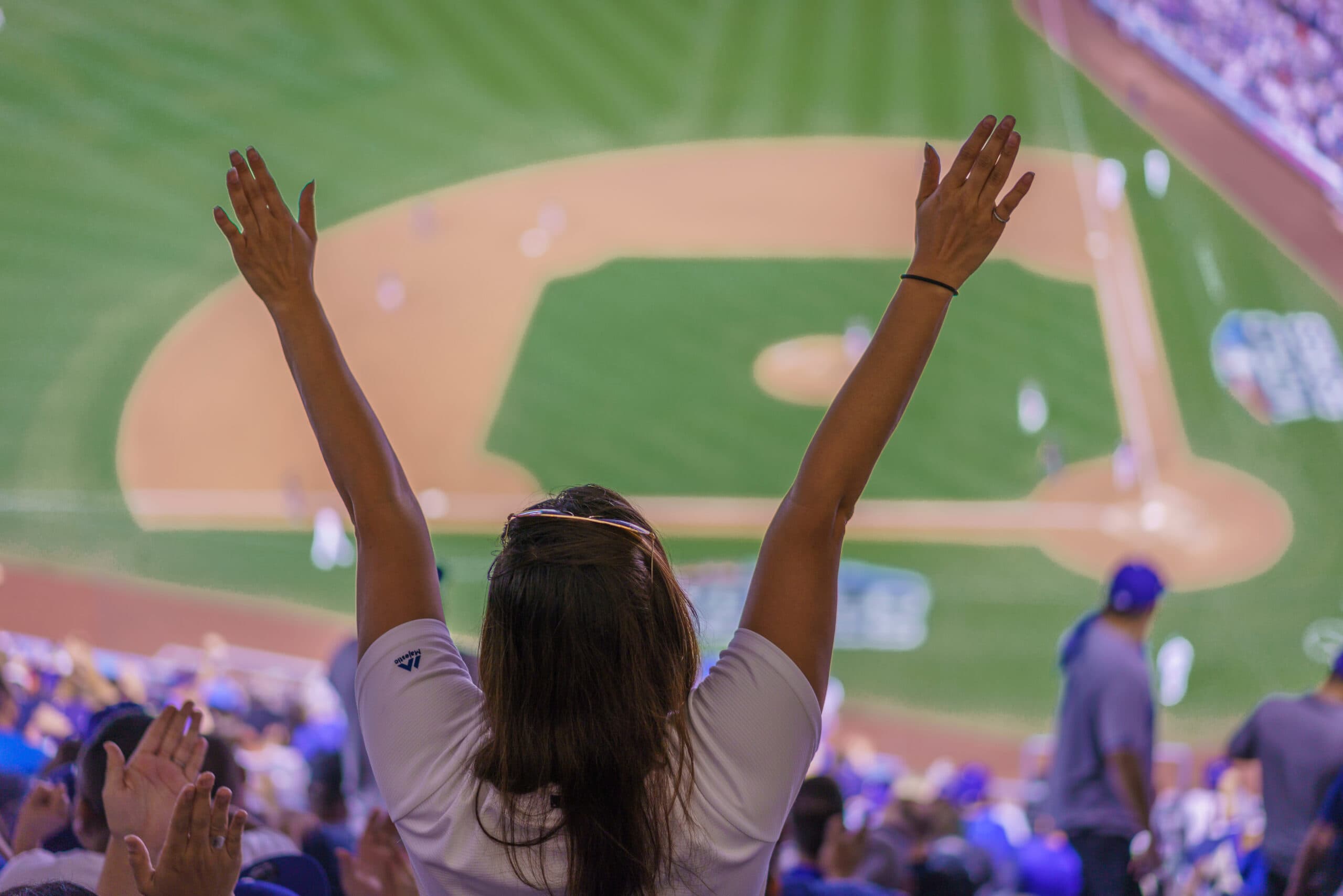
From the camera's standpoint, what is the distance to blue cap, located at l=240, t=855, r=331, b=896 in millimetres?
1977

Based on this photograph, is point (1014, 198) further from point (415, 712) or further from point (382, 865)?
point (382, 865)

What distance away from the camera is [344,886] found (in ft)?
6.83

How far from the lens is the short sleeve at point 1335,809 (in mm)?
2738

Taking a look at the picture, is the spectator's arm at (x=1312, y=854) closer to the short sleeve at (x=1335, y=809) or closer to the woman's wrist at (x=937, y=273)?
the short sleeve at (x=1335, y=809)

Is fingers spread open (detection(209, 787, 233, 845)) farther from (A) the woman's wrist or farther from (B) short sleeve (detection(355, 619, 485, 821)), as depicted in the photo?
(A) the woman's wrist

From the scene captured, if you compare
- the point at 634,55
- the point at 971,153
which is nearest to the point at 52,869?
the point at 971,153

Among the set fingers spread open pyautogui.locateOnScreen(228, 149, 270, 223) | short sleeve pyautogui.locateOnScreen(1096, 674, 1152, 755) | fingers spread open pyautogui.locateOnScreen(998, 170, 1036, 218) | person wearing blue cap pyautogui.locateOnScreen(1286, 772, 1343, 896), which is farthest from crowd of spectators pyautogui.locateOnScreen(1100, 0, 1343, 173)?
fingers spread open pyautogui.locateOnScreen(228, 149, 270, 223)

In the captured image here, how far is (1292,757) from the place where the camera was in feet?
10.1

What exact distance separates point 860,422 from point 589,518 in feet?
0.92

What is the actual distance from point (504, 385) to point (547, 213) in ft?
11.1

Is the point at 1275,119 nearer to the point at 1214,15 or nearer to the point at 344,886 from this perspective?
the point at 1214,15

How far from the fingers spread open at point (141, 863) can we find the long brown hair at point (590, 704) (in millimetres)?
374

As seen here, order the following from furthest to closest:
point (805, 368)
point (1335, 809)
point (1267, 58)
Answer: point (1267, 58), point (805, 368), point (1335, 809)

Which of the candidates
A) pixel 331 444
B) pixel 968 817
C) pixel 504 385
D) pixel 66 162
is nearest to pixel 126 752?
pixel 331 444
